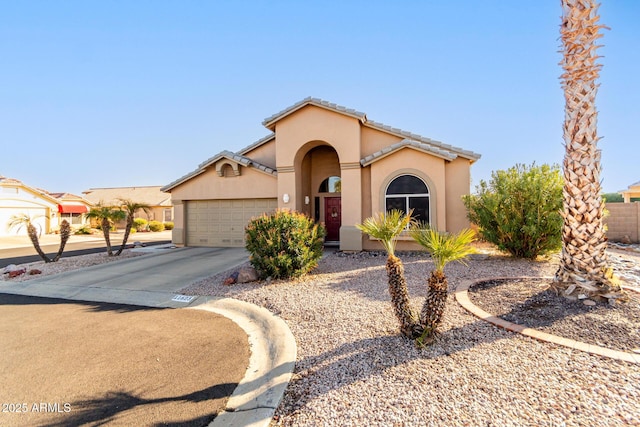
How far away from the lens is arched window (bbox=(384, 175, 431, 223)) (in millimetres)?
12828

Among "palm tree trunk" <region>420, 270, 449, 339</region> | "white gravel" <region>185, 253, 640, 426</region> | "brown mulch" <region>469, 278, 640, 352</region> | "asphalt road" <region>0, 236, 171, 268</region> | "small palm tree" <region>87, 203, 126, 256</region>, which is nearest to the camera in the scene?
"white gravel" <region>185, 253, 640, 426</region>

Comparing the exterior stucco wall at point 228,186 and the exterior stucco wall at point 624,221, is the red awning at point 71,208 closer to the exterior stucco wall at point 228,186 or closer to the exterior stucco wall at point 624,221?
the exterior stucco wall at point 228,186

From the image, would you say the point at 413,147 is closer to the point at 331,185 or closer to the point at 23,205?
the point at 331,185

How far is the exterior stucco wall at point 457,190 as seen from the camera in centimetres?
1274

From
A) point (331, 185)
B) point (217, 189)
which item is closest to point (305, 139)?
point (331, 185)

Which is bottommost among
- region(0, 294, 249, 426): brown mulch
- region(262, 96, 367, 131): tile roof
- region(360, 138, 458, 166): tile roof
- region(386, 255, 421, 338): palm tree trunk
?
region(0, 294, 249, 426): brown mulch

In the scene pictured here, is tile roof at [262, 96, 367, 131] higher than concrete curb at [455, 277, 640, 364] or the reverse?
higher

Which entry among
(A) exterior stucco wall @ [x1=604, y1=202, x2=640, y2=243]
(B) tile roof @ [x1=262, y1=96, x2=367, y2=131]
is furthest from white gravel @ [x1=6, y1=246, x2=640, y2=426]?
(A) exterior stucco wall @ [x1=604, y1=202, x2=640, y2=243]

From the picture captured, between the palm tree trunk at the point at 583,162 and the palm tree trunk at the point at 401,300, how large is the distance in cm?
383

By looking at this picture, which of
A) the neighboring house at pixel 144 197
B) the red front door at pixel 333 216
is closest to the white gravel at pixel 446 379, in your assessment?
the red front door at pixel 333 216

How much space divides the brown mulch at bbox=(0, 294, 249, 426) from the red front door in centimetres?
1070

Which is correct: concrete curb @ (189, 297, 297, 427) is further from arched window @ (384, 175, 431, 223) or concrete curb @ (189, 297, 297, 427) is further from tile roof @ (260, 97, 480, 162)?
tile roof @ (260, 97, 480, 162)

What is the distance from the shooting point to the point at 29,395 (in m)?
3.50

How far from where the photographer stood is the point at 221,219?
16.8m
